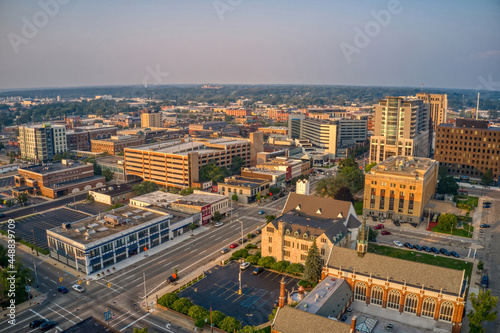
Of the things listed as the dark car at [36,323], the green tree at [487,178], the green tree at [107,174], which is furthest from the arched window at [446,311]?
the green tree at [107,174]

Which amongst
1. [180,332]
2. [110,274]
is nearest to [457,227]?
[180,332]

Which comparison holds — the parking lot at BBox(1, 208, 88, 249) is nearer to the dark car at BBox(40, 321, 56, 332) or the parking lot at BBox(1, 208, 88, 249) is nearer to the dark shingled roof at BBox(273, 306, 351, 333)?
the dark car at BBox(40, 321, 56, 332)

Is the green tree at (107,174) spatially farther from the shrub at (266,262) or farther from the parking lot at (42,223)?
the shrub at (266,262)

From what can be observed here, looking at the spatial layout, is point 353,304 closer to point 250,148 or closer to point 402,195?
point 402,195

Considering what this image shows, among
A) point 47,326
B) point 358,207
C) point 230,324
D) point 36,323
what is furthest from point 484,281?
point 36,323

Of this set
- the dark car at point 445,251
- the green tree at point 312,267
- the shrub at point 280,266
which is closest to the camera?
the green tree at point 312,267

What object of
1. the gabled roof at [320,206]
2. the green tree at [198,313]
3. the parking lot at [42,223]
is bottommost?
the parking lot at [42,223]
